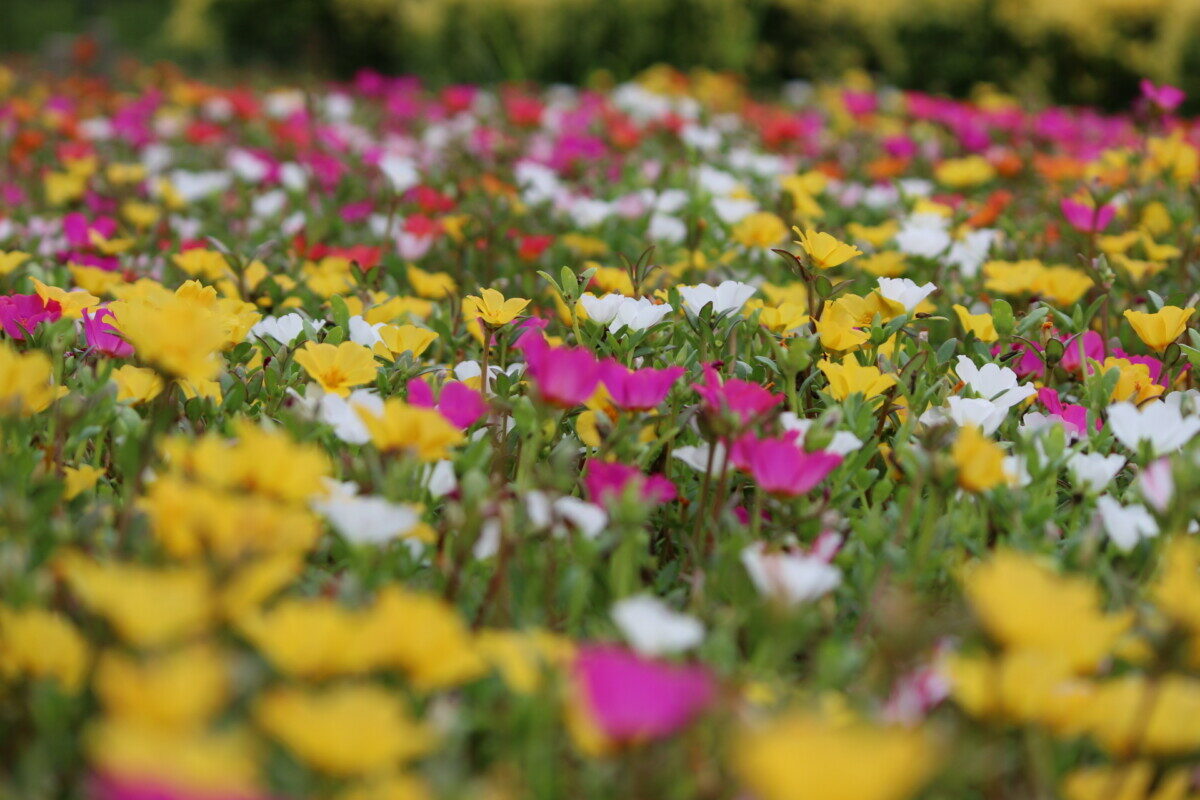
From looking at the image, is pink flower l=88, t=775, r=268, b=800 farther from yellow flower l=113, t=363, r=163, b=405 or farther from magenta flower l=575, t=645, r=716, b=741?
yellow flower l=113, t=363, r=163, b=405

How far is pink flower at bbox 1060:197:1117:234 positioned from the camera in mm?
2139

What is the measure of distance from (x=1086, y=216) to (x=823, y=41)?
5050 mm

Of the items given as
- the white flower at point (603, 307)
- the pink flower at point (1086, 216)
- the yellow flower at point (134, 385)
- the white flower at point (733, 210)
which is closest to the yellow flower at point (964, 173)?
the pink flower at point (1086, 216)

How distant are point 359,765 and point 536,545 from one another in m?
0.48

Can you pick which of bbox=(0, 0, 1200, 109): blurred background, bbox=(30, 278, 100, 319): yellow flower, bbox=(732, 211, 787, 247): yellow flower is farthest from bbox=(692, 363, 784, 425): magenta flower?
bbox=(0, 0, 1200, 109): blurred background

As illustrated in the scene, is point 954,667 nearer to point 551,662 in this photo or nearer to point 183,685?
point 551,662

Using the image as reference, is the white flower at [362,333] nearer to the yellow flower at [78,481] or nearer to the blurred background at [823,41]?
the yellow flower at [78,481]

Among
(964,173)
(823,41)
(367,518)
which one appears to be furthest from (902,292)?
(823,41)

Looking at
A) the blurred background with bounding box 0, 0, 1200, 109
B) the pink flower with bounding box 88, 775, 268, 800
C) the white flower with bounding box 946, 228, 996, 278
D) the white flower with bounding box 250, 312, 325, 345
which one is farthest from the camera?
the blurred background with bounding box 0, 0, 1200, 109

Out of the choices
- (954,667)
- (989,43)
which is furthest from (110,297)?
(989,43)

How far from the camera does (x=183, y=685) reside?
0.64 m

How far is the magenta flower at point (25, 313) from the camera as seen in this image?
1453 mm

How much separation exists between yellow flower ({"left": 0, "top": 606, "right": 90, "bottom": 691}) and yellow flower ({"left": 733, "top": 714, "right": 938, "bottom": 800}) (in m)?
0.43

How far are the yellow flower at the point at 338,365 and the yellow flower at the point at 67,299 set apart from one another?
0.37 m
